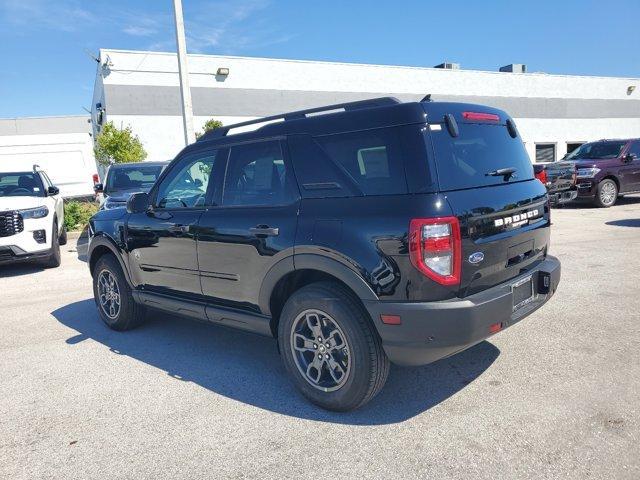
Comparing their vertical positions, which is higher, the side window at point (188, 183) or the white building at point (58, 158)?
the white building at point (58, 158)

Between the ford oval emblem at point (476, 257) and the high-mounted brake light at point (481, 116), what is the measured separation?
3.09ft

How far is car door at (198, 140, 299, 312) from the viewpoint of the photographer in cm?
347

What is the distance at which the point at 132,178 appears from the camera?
11086 millimetres

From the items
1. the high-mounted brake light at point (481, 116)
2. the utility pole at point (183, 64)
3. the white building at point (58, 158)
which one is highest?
the utility pole at point (183, 64)

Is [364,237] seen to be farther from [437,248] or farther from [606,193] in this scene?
[606,193]

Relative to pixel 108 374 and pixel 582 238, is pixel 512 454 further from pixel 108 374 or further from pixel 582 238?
pixel 582 238

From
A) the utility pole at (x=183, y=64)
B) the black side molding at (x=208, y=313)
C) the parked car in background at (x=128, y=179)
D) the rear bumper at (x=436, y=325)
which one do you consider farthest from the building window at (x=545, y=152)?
the rear bumper at (x=436, y=325)

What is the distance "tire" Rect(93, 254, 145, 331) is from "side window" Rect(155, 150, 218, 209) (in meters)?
1.06

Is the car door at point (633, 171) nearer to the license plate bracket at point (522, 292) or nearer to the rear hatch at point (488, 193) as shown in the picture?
the rear hatch at point (488, 193)

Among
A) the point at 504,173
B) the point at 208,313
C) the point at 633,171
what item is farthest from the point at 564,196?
the point at 208,313

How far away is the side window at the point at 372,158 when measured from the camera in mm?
2973

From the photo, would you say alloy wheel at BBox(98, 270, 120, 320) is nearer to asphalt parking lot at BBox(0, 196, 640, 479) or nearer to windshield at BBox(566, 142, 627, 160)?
asphalt parking lot at BBox(0, 196, 640, 479)

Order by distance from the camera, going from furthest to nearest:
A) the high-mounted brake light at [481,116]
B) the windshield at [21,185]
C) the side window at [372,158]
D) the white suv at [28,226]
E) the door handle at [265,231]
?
the windshield at [21,185], the white suv at [28,226], the door handle at [265,231], the high-mounted brake light at [481,116], the side window at [372,158]

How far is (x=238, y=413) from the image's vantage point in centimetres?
337
